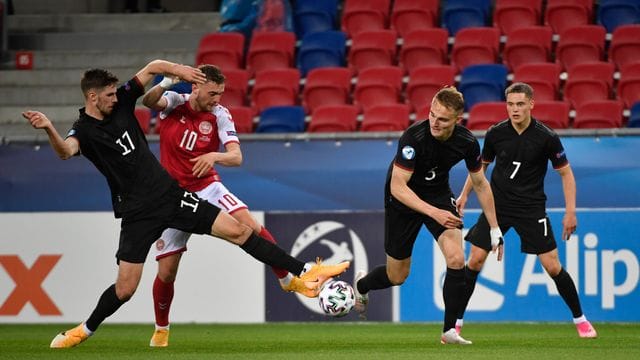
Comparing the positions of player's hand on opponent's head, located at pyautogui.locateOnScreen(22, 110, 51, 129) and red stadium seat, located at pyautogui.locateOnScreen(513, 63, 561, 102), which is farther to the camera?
red stadium seat, located at pyautogui.locateOnScreen(513, 63, 561, 102)

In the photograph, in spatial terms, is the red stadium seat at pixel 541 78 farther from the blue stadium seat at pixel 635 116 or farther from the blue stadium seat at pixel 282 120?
the blue stadium seat at pixel 282 120

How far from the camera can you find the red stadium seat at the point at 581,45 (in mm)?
16312

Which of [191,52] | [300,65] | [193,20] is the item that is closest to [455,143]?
[300,65]

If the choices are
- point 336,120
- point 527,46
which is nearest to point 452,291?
point 336,120

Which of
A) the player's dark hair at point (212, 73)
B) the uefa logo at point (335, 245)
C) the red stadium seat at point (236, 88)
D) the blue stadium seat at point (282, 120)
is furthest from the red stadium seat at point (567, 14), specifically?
the player's dark hair at point (212, 73)

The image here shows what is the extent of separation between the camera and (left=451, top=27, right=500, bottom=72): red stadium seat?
16641mm

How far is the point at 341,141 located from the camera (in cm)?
1443

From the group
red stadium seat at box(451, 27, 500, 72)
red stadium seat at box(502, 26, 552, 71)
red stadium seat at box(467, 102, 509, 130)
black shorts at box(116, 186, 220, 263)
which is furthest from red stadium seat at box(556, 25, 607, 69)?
black shorts at box(116, 186, 220, 263)

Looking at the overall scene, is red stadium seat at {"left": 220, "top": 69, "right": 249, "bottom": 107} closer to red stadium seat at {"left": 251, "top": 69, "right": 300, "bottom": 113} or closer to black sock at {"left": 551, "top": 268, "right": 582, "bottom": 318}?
red stadium seat at {"left": 251, "top": 69, "right": 300, "bottom": 113}

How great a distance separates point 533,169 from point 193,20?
984 cm

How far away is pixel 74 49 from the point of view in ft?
63.1

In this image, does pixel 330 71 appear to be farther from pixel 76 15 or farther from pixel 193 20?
pixel 76 15

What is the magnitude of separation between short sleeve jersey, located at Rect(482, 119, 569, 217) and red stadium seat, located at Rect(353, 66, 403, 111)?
5409mm

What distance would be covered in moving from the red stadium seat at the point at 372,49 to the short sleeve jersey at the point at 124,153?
307 inches
